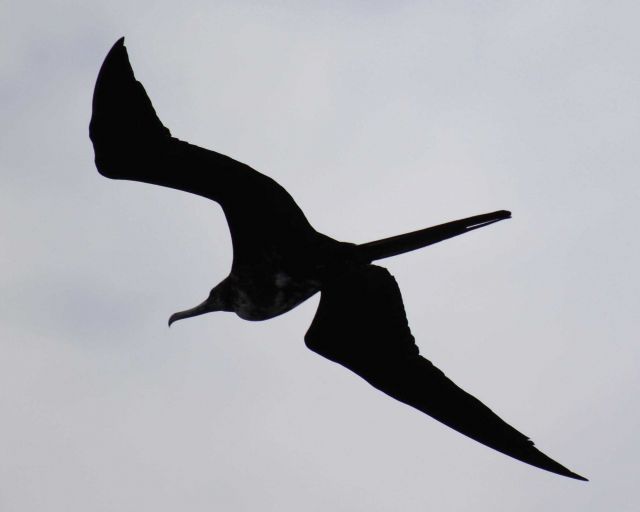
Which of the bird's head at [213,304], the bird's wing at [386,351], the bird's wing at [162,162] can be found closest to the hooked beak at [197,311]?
the bird's head at [213,304]

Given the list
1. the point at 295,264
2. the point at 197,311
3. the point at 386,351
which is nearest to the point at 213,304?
the point at 197,311

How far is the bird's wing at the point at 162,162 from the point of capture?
815 centimetres

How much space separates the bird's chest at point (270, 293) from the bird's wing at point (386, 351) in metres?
0.21

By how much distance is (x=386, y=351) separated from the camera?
932 centimetres

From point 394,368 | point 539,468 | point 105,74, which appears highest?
point 105,74

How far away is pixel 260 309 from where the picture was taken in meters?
9.03

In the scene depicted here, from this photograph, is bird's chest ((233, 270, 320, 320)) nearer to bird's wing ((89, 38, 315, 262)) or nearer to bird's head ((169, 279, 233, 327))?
bird's head ((169, 279, 233, 327))

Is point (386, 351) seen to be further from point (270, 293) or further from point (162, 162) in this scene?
point (162, 162)

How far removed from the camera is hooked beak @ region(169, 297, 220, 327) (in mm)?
9484

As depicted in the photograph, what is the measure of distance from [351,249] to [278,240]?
627 mm

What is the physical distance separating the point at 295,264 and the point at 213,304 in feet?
3.66

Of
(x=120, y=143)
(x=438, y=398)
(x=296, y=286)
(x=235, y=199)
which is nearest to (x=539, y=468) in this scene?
(x=438, y=398)

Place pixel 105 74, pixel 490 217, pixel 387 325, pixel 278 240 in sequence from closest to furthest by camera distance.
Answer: pixel 490 217, pixel 105 74, pixel 278 240, pixel 387 325

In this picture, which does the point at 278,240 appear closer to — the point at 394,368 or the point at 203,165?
the point at 203,165
